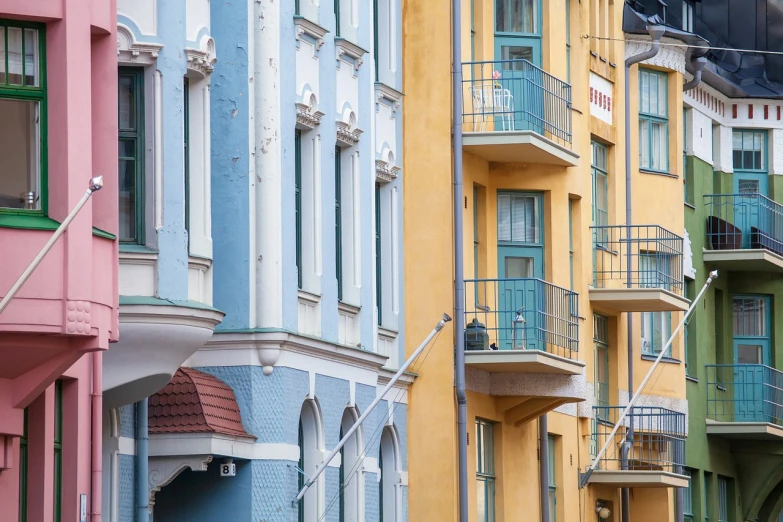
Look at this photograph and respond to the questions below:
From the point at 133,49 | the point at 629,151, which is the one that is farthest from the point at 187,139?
the point at 629,151

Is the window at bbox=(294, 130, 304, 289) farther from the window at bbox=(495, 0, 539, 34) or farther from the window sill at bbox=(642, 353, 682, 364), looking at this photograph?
the window sill at bbox=(642, 353, 682, 364)

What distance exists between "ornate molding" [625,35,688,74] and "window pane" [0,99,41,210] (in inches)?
861

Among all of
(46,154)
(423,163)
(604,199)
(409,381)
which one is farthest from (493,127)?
(46,154)

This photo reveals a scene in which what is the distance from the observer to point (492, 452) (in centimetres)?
3519

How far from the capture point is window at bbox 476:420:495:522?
3441 cm

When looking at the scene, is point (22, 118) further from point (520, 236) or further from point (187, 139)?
point (520, 236)

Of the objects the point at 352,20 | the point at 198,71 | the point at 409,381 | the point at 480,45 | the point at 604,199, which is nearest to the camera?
the point at 198,71

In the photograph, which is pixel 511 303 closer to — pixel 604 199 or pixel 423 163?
pixel 423 163

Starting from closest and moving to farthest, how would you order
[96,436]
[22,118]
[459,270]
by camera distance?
1. [22,118]
2. [96,436]
3. [459,270]

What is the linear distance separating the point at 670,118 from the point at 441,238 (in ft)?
36.2

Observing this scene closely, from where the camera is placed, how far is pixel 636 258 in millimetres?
40781

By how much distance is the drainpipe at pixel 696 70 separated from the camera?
141 feet

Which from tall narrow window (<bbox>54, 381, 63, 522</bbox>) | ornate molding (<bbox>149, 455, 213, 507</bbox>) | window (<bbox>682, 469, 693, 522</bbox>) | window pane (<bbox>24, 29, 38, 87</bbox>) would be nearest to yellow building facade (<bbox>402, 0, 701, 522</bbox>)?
window (<bbox>682, 469, 693, 522</bbox>)

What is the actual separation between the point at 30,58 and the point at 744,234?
2722 cm
